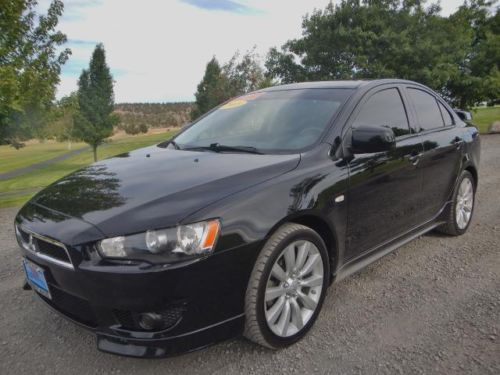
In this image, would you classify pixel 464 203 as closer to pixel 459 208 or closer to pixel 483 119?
pixel 459 208

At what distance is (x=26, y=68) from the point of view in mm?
7996

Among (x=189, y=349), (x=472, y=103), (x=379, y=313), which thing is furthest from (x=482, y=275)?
(x=472, y=103)

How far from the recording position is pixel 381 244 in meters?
3.29

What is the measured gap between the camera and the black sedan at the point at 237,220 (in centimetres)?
206

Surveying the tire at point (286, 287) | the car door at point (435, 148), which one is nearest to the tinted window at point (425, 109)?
the car door at point (435, 148)

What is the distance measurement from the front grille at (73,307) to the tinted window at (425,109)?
314 cm

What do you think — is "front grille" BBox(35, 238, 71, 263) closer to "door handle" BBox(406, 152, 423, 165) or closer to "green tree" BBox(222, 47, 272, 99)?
"door handle" BBox(406, 152, 423, 165)

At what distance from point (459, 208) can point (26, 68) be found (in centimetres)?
791

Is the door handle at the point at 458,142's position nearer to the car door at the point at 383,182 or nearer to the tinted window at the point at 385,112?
the car door at the point at 383,182

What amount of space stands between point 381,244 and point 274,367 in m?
1.42

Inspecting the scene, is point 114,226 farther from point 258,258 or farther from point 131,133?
point 131,133

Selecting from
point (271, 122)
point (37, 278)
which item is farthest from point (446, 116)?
point (37, 278)

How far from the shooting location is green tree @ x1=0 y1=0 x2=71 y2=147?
22.6 ft

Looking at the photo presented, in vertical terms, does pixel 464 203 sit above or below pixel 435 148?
below
